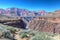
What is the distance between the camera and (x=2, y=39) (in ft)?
31.1

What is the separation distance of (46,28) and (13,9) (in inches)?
4571

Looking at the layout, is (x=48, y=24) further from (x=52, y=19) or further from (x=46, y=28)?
(x=52, y=19)

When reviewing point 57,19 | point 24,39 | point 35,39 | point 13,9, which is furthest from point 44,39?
point 13,9

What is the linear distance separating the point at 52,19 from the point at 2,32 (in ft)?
221

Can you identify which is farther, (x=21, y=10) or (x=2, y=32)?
(x=21, y=10)

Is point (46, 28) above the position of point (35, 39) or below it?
below

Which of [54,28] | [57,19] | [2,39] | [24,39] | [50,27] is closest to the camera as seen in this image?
[2,39]

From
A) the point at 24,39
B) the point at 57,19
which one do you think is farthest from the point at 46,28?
the point at 24,39

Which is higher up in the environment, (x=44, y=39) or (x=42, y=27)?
(x=44, y=39)

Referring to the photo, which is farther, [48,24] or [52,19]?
[52,19]

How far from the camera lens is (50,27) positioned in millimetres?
66000

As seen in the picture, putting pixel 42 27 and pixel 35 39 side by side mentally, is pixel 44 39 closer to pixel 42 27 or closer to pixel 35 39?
pixel 35 39

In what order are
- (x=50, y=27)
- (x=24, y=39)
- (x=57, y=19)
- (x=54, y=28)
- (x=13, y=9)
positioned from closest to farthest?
(x=24, y=39), (x=54, y=28), (x=50, y=27), (x=57, y=19), (x=13, y=9)

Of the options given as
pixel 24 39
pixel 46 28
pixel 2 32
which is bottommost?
pixel 46 28
